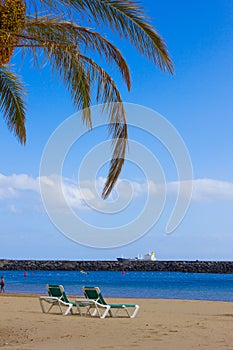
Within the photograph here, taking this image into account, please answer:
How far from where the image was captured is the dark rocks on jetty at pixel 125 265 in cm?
11850

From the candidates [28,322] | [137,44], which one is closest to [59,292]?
[28,322]

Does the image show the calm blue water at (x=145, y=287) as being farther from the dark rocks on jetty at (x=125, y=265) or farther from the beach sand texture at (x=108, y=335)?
the dark rocks on jetty at (x=125, y=265)

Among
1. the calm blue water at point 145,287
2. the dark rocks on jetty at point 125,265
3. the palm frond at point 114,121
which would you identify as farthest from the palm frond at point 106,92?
the dark rocks on jetty at point 125,265

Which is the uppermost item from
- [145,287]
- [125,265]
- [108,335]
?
[125,265]

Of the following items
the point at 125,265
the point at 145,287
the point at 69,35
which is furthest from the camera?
the point at 125,265

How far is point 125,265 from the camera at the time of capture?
130 m

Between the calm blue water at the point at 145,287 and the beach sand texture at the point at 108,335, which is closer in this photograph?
the beach sand texture at the point at 108,335

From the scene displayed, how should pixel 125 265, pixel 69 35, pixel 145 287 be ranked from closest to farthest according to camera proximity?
pixel 69 35 < pixel 145 287 < pixel 125 265

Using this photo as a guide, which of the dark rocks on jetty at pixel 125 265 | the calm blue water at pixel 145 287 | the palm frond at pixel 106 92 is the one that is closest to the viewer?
the palm frond at pixel 106 92

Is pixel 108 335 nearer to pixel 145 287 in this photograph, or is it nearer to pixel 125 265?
pixel 145 287

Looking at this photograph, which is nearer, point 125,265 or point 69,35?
point 69,35

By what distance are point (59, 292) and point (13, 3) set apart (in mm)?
8737

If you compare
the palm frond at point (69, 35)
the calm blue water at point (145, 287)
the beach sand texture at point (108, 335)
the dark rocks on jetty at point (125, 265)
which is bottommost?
the beach sand texture at point (108, 335)

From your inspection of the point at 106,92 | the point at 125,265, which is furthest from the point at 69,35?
the point at 125,265
